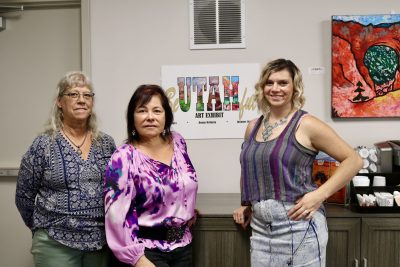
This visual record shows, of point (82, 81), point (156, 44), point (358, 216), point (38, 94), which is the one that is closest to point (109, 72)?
point (156, 44)

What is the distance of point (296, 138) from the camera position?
142 centimetres

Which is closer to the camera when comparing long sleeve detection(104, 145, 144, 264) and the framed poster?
long sleeve detection(104, 145, 144, 264)

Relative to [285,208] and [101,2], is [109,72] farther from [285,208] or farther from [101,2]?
[285,208]

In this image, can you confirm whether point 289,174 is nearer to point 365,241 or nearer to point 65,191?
point 365,241

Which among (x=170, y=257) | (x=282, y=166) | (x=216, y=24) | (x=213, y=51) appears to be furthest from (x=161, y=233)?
(x=216, y=24)

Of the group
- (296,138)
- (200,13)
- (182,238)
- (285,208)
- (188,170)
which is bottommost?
(182,238)

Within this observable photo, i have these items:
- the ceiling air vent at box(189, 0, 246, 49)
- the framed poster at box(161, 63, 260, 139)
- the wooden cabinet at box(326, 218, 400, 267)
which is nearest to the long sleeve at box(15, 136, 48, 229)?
the framed poster at box(161, 63, 260, 139)

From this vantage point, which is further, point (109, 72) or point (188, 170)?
point (109, 72)

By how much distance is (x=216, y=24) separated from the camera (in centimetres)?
234

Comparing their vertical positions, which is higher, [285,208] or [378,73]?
[378,73]

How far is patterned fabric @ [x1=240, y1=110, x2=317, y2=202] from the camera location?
1411 millimetres

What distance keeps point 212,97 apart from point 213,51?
29 centimetres

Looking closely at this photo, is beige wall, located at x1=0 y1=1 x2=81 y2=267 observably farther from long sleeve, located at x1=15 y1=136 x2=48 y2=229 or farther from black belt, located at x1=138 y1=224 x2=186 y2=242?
black belt, located at x1=138 y1=224 x2=186 y2=242

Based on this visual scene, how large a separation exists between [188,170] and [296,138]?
1.46 feet
